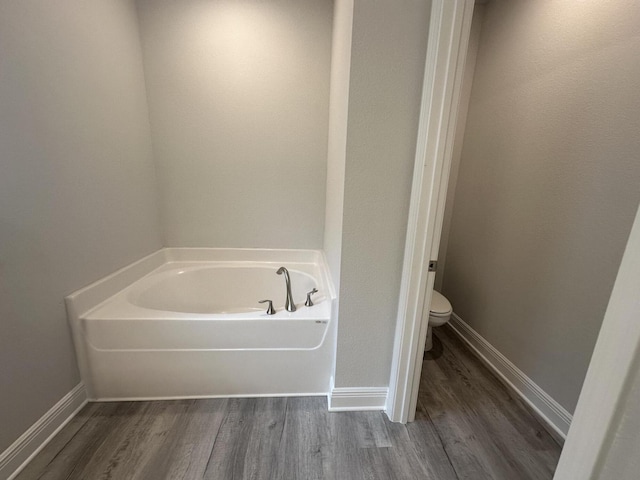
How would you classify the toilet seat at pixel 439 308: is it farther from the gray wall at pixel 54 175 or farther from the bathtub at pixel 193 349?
the gray wall at pixel 54 175

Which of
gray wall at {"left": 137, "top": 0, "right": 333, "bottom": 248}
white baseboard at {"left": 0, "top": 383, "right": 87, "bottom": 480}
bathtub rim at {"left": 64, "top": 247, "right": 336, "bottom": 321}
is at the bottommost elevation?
white baseboard at {"left": 0, "top": 383, "right": 87, "bottom": 480}

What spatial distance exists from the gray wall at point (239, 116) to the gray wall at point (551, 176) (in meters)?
1.17

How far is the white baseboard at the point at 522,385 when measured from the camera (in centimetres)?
133

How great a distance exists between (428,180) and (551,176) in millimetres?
830

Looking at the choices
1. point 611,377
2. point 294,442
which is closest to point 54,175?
point 294,442

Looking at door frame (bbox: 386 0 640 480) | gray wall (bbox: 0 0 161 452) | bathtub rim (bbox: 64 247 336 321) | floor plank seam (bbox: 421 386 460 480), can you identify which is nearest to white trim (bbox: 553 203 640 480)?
door frame (bbox: 386 0 640 480)

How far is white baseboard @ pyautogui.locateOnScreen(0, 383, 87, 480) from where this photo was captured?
1074 mm

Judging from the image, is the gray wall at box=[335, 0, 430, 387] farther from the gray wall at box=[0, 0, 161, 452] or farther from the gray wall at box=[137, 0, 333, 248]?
the gray wall at box=[0, 0, 161, 452]

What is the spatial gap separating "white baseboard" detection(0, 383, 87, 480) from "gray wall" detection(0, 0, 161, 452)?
0.11 ft

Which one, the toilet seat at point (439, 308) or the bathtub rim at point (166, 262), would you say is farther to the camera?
the toilet seat at point (439, 308)

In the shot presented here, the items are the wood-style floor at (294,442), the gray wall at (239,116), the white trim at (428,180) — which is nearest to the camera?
the white trim at (428,180)

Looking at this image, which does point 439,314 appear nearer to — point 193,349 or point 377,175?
point 377,175

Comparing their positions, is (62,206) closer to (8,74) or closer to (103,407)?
(8,74)

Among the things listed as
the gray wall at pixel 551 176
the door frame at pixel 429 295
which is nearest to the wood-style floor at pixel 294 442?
the door frame at pixel 429 295
